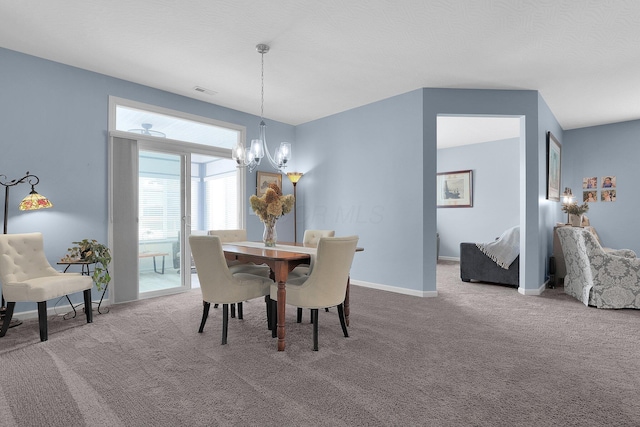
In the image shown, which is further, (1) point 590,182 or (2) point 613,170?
(1) point 590,182

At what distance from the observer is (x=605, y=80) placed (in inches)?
166

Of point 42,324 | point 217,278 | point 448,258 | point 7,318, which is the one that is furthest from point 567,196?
point 7,318

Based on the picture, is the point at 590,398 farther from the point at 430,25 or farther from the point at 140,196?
the point at 140,196

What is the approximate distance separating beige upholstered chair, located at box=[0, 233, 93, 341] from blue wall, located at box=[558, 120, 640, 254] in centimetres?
787

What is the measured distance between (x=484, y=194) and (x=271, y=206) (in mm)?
5960

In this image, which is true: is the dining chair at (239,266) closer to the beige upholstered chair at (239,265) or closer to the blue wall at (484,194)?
the beige upholstered chair at (239,265)

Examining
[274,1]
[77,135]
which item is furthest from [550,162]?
[77,135]

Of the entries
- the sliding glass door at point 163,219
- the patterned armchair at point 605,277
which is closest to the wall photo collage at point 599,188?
the patterned armchair at point 605,277

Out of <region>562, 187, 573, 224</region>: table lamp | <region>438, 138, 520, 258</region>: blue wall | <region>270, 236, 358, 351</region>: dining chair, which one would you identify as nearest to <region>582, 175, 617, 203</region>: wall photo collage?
<region>562, 187, 573, 224</region>: table lamp

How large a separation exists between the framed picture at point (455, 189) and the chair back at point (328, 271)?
6004 mm

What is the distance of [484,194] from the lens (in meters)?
7.59

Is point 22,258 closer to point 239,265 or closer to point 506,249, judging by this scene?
point 239,265

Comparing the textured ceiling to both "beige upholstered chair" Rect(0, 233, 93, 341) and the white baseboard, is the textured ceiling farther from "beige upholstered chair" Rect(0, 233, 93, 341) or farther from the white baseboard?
the white baseboard

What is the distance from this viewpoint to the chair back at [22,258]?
2.95 metres
